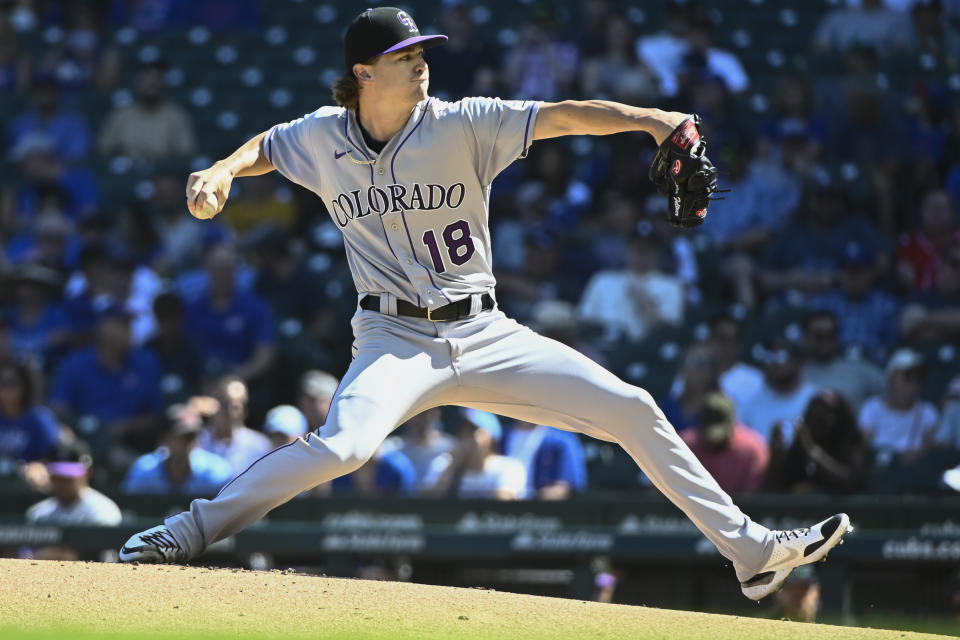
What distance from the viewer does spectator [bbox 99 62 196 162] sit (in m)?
11.7

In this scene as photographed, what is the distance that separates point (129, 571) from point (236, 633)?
0.74 meters

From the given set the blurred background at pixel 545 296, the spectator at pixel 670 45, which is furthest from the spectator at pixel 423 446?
the spectator at pixel 670 45

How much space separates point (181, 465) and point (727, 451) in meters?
3.09

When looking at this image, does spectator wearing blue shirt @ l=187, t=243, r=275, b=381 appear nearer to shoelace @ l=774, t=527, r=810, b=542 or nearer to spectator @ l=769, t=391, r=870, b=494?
spectator @ l=769, t=391, r=870, b=494

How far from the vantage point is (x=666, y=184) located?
4.07 metres

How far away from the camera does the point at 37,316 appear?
994 centimetres

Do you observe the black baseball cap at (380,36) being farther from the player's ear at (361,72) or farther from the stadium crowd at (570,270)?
the stadium crowd at (570,270)

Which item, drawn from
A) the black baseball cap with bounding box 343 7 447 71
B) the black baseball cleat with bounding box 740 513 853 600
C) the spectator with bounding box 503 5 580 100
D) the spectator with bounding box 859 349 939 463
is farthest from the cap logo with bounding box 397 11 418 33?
the spectator with bounding box 503 5 580 100

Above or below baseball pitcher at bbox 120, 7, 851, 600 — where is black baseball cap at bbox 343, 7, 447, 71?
above

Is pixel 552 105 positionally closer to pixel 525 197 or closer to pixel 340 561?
pixel 340 561

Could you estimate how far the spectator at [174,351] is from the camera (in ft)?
30.2

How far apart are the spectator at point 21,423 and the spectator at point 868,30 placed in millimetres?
6951

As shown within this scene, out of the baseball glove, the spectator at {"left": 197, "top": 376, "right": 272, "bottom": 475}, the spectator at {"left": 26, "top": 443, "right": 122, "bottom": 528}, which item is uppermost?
the baseball glove

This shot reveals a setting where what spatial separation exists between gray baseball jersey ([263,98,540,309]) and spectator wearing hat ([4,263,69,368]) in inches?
236
